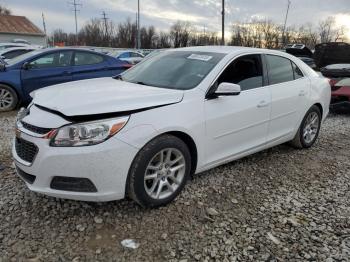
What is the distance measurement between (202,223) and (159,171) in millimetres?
630

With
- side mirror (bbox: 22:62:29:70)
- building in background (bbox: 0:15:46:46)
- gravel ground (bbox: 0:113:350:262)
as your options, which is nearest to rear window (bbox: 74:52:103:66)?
side mirror (bbox: 22:62:29:70)

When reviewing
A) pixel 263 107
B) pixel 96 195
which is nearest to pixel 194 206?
pixel 96 195

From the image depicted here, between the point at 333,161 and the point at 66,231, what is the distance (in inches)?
153

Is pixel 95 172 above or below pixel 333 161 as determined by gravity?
above

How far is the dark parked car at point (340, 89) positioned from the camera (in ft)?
28.2

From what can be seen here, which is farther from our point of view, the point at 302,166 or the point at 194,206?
the point at 302,166

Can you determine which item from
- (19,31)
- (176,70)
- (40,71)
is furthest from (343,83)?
(19,31)

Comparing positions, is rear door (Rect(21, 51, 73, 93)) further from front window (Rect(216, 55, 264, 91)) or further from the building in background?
the building in background

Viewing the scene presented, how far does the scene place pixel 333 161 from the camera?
5316 millimetres

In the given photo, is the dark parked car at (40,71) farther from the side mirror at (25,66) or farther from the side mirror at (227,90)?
the side mirror at (227,90)

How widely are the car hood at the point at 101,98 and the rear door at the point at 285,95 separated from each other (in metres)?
1.62

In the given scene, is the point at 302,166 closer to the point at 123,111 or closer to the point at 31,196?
the point at 123,111

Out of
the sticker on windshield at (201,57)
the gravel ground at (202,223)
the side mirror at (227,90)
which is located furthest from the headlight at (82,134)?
the sticker on windshield at (201,57)

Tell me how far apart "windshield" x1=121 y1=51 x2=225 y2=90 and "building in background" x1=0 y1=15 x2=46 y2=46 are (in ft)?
162
